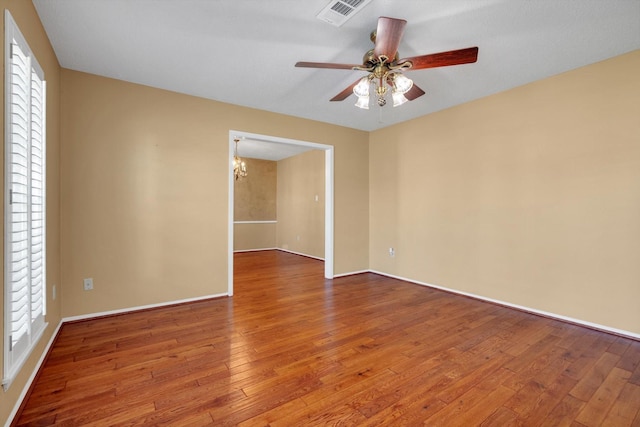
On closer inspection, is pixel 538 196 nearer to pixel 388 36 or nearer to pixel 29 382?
pixel 388 36

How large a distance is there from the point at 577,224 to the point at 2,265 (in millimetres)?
4345

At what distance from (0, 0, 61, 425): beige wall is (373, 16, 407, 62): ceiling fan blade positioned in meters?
2.01

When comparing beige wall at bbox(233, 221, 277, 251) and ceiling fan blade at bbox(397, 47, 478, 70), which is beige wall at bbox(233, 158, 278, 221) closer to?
beige wall at bbox(233, 221, 277, 251)

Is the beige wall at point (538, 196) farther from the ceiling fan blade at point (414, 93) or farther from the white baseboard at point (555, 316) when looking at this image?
the ceiling fan blade at point (414, 93)

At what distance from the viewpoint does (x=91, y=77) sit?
114 inches

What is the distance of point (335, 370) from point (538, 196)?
2807mm

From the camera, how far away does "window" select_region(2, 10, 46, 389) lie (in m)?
1.45

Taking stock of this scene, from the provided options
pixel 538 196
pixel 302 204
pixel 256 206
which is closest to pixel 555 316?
pixel 538 196

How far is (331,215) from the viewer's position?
15.2 feet

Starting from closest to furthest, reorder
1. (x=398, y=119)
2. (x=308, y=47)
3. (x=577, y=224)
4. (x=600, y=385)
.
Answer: (x=600, y=385) → (x=308, y=47) → (x=577, y=224) → (x=398, y=119)

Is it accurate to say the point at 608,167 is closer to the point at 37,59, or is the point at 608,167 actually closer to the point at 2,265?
the point at 2,265

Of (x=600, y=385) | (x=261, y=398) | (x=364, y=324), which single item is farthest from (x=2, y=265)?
(x=600, y=385)

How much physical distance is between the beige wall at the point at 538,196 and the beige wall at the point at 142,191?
2.53 metres

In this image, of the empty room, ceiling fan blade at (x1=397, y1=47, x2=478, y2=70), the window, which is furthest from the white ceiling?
the window
